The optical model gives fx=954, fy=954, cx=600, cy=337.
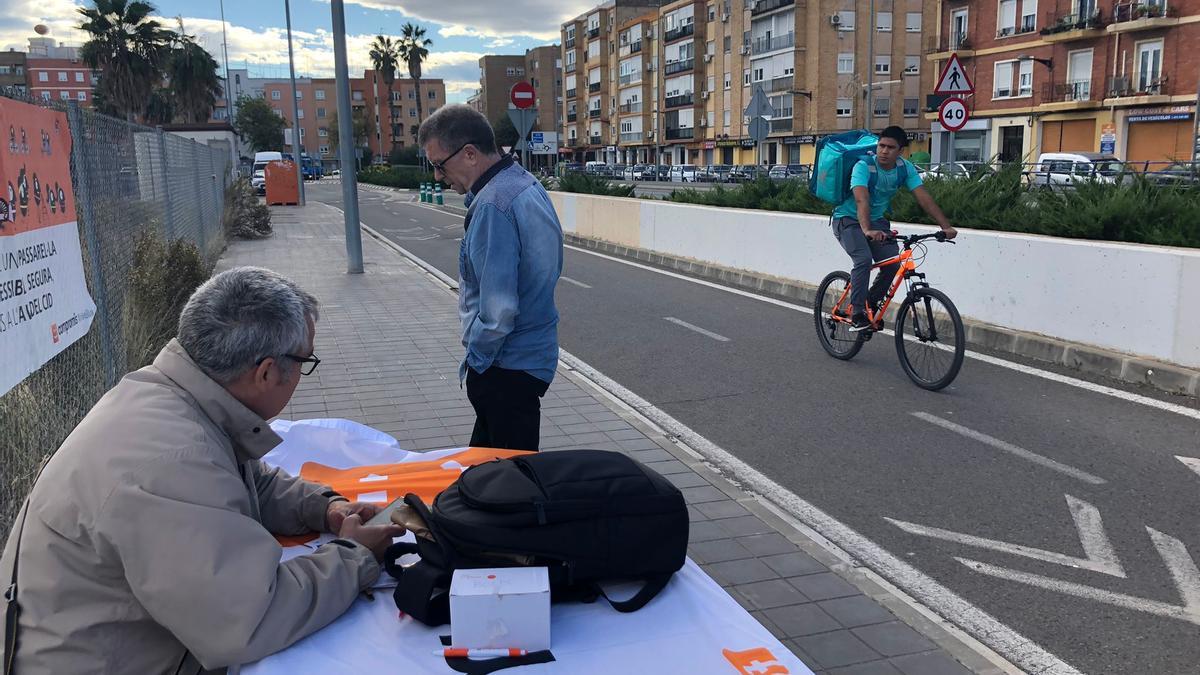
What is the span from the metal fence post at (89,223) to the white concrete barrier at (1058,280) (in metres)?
7.66

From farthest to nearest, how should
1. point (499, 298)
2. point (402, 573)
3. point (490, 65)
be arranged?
1. point (490, 65)
2. point (499, 298)
3. point (402, 573)

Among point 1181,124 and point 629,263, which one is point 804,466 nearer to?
point 629,263

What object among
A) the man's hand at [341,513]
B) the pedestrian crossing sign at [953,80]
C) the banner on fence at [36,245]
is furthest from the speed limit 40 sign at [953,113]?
the man's hand at [341,513]

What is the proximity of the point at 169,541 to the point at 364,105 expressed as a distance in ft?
472

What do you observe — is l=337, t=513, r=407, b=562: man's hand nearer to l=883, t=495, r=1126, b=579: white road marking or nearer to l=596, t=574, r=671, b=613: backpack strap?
l=596, t=574, r=671, b=613: backpack strap

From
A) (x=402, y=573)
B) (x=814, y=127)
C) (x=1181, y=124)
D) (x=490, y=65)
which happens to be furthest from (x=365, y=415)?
(x=490, y=65)

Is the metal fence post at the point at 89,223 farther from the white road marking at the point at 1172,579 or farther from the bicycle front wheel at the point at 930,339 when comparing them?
the bicycle front wheel at the point at 930,339

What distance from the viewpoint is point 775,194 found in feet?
55.4

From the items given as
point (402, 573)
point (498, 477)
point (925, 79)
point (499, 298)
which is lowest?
point (402, 573)

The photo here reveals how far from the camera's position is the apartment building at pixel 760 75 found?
69.2 metres

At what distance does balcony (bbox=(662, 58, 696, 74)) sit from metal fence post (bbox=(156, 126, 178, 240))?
257 ft

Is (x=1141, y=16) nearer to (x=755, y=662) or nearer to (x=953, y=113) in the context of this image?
(x=953, y=113)

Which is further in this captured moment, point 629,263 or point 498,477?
point 629,263

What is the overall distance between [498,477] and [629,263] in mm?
15099
